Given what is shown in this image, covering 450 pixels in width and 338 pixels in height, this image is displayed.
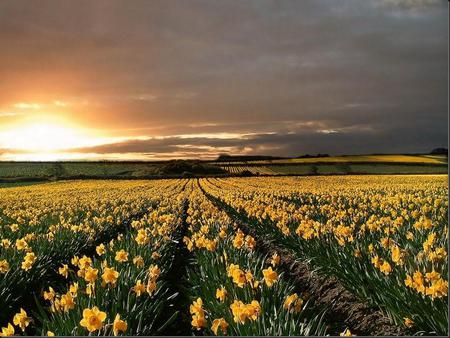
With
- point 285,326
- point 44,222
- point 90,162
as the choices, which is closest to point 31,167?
point 90,162

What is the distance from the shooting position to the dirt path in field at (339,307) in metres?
4.77

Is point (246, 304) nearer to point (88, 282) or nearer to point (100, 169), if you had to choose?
point (88, 282)

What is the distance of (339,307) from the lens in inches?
226

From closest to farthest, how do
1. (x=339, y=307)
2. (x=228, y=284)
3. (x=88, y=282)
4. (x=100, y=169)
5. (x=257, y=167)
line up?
1. (x=228, y=284)
2. (x=88, y=282)
3. (x=339, y=307)
4. (x=100, y=169)
5. (x=257, y=167)

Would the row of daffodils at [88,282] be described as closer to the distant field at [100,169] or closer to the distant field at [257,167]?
the distant field at [100,169]

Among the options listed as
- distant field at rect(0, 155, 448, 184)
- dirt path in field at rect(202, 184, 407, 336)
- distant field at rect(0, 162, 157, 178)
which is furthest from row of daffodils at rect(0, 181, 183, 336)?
distant field at rect(0, 155, 448, 184)

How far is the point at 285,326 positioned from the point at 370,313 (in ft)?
8.05

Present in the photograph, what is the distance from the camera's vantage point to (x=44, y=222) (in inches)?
454

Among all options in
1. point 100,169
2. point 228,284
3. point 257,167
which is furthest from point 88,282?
point 257,167

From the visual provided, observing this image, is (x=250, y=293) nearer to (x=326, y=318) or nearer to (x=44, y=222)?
(x=326, y=318)

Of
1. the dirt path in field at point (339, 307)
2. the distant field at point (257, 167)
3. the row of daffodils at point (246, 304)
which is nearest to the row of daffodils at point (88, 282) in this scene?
the row of daffodils at point (246, 304)

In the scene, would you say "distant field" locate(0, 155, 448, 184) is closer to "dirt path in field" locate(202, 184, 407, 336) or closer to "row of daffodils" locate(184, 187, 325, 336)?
"dirt path in field" locate(202, 184, 407, 336)

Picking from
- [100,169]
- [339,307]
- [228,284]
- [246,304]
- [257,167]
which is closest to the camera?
[246,304]

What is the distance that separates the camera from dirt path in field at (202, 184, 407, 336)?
4.77 meters
